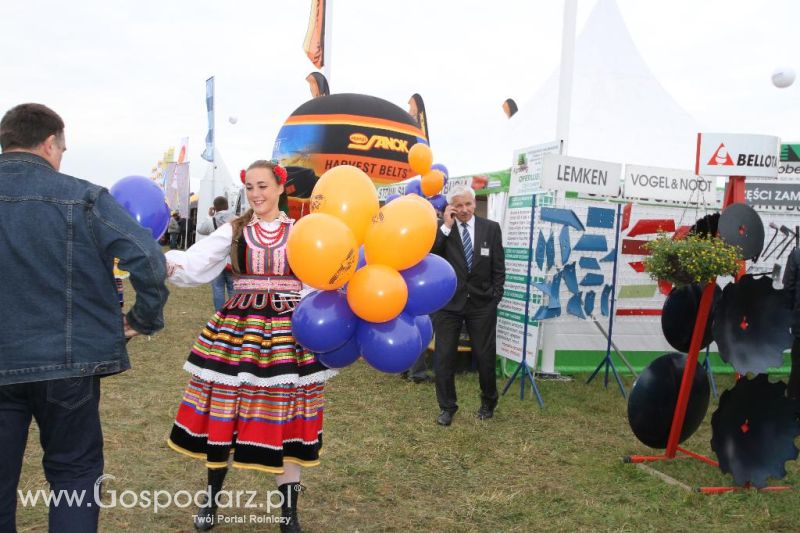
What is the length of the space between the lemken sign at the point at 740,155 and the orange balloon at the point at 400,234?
245 cm

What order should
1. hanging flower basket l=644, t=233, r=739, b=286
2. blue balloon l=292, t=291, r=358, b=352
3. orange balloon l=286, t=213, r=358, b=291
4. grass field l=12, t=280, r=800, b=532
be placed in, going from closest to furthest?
orange balloon l=286, t=213, r=358, b=291 < blue balloon l=292, t=291, r=358, b=352 < grass field l=12, t=280, r=800, b=532 < hanging flower basket l=644, t=233, r=739, b=286

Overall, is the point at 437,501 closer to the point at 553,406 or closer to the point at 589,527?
the point at 589,527

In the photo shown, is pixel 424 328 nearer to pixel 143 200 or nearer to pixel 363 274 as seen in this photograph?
pixel 363 274

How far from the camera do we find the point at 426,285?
2.64 metres

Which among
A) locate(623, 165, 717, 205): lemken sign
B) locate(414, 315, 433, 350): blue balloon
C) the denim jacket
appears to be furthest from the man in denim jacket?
locate(623, 165, 717, 205): lemken sign

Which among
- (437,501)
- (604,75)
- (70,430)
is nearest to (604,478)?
(437,501)

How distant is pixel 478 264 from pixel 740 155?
2152mm

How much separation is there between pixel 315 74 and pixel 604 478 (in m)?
10.2

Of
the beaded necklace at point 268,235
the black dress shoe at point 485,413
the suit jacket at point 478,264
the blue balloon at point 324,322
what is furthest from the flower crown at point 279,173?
the black dress shoe at point 485,413

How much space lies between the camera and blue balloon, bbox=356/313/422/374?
2.54 metres

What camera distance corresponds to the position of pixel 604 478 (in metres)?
4.18

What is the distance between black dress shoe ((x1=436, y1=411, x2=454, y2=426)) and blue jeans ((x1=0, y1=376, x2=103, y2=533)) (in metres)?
3.33

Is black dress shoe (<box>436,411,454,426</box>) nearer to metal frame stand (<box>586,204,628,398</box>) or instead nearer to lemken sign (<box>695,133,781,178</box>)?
metal frame stand (<box>586,204,628,398</box>)

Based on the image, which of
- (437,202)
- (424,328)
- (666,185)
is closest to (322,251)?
(424,328)
